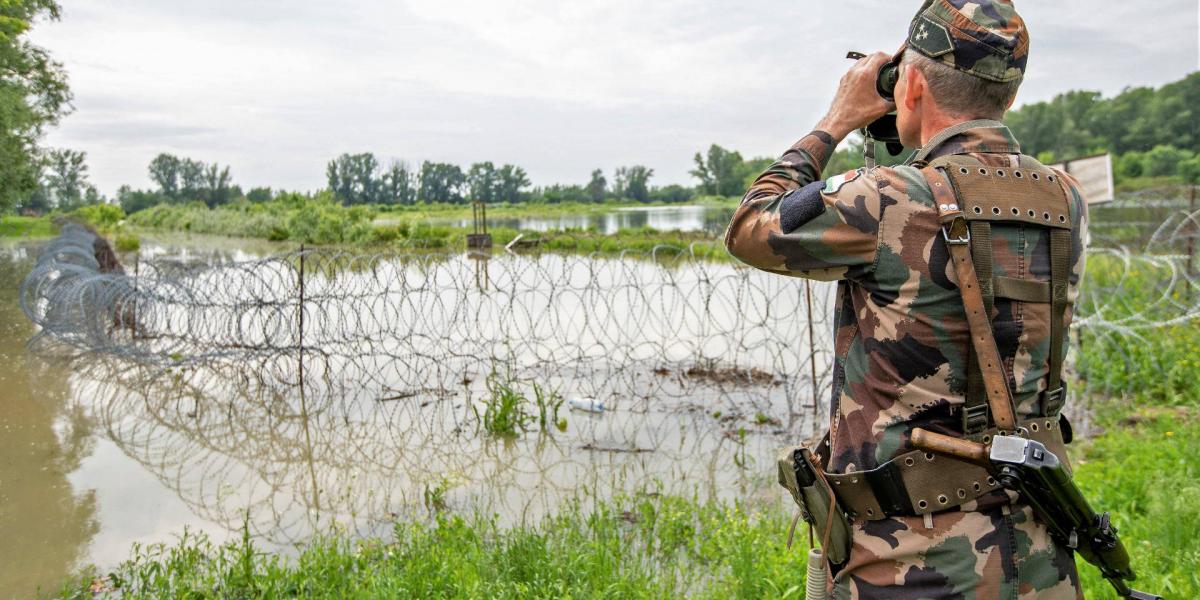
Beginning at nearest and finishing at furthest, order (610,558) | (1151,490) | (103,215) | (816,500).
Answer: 1. (816,500)
2. (610,558)
3. (1151,490)
4. (103,215)

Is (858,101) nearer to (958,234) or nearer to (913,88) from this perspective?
(913,88)

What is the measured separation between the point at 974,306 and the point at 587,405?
607 centimetres

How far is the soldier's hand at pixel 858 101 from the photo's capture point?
1764 mm

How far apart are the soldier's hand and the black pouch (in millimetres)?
758

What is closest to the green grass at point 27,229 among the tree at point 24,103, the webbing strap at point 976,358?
the tree at point 24,103

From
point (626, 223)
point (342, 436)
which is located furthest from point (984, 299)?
point (626, 223)

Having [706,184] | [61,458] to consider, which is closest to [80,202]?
[706,184]

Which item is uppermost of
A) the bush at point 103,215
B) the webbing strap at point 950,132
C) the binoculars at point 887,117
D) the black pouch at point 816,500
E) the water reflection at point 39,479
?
the bush at point 103,215

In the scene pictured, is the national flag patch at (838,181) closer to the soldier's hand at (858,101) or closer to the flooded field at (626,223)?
the soldier's hand at (858,101)

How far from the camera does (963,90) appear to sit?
5.39 ft

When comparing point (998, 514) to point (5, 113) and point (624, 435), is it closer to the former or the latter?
point (624, 435)

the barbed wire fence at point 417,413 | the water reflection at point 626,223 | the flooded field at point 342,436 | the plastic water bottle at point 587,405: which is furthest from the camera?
the water reflection at point 626,223

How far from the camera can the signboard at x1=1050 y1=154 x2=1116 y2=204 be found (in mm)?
7203

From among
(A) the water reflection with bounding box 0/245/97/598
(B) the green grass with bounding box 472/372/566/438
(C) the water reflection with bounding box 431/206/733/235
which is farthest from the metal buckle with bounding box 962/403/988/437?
(C) the water reflection with bounding box 431/206/733/235
